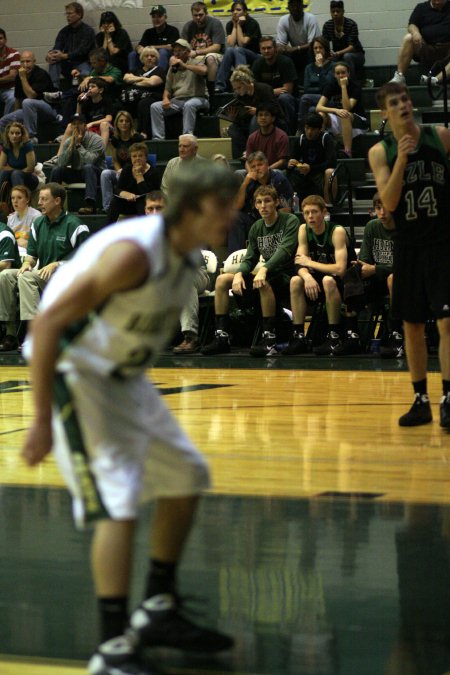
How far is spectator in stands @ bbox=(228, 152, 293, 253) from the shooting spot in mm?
9867

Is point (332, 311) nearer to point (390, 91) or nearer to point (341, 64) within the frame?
point (390, 91)

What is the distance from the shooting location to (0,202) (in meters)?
11.6

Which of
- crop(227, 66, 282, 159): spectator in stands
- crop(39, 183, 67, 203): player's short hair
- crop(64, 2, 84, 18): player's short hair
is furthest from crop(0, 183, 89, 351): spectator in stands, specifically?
crop(64, 2, 84, 18): player's short hair

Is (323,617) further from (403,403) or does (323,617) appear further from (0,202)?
(0,202)

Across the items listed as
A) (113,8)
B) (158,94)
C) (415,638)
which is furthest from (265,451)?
(113,8)

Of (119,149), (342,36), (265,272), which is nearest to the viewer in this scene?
(265,272)

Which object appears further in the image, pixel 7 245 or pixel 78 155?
pixel 78 155

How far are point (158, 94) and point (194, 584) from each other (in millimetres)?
11000

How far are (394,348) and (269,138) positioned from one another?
3.18m

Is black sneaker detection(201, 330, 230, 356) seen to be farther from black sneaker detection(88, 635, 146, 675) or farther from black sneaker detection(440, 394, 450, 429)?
black sneaker detection(88, 635, 146, 675)

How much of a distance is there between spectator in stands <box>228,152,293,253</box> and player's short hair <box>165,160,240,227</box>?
7267mm

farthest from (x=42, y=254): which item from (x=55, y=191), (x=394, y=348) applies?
(x=394, y=348)

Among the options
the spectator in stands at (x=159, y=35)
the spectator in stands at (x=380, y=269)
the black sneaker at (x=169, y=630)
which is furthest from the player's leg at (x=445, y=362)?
the spectator in stands at (x=159, y=35)

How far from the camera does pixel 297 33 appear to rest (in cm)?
1359
